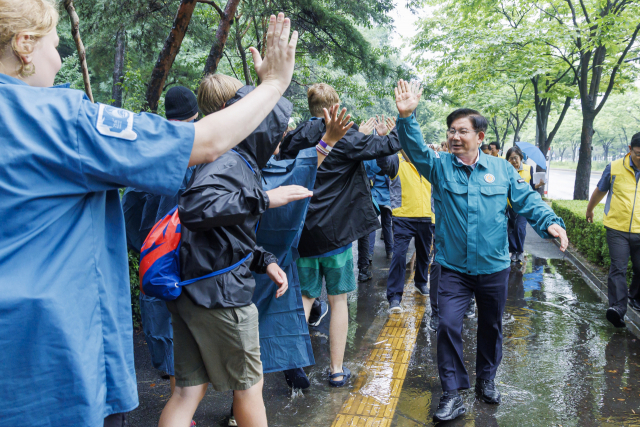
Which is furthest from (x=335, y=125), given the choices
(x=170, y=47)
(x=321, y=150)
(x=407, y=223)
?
(x=170, y=47)

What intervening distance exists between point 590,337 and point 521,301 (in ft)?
4.14

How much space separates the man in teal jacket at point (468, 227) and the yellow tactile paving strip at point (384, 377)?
0.44 meters

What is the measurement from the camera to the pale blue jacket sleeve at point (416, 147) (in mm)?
3408

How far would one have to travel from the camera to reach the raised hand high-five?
10.8 feet

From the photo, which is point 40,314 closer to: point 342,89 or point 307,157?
point 307,157

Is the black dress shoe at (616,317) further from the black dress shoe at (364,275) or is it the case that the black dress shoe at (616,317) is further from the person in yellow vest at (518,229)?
the black dress shoe at (364,275)

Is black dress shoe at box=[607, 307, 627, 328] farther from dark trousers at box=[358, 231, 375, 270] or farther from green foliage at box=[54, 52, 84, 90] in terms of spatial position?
green foliage at box=[54, 52, 84, 90]

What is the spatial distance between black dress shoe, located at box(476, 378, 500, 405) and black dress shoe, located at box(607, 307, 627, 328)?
8.02 ft

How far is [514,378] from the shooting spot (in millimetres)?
3961

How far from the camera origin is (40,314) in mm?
1173

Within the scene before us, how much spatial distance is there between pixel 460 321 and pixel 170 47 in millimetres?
4941

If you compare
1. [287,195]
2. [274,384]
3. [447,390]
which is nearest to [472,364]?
[447,390]

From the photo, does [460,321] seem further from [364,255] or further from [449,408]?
[364,255]

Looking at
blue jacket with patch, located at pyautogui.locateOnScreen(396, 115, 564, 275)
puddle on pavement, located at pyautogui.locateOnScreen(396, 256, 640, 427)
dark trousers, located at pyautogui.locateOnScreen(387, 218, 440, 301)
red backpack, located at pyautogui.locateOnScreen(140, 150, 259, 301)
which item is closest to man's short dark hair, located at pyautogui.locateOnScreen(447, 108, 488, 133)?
blue jacket with patch, located at pyautogui.locateOnScreen(396, 115, 564, 275)
